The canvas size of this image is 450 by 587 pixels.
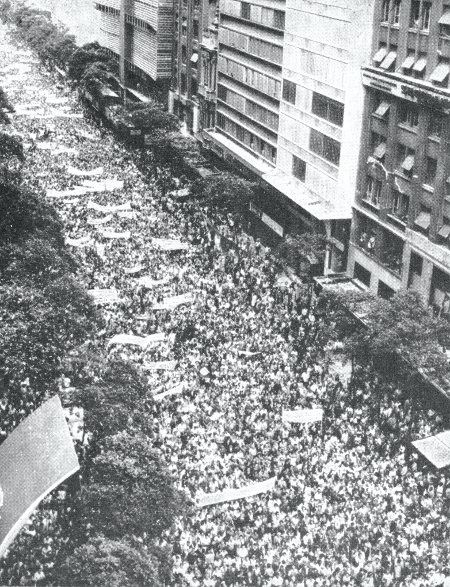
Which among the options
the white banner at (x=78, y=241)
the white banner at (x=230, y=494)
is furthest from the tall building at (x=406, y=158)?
the white banner at (x=230, y=494)

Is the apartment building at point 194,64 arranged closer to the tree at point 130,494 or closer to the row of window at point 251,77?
the row of window at point 251,77

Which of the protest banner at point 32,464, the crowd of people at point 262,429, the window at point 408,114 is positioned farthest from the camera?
the window at point 408,114

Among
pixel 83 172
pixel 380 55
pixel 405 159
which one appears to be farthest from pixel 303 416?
pixel 83 172

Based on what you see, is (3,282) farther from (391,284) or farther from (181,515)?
(391,284)

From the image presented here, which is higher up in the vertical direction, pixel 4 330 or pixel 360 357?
pixel 4 330

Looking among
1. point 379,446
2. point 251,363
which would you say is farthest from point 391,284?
point 379,446

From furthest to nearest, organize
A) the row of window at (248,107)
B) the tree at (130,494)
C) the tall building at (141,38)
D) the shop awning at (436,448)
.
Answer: the tall building at (141,38)
the row of window at (248,107)
the shop awning at (436,448)
the tree at (130,494)

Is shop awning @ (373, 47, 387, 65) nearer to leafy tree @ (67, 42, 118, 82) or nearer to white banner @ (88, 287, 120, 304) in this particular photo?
white banner @ (88, 287, 120, 304)

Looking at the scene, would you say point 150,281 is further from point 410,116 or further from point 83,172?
point 83,172
